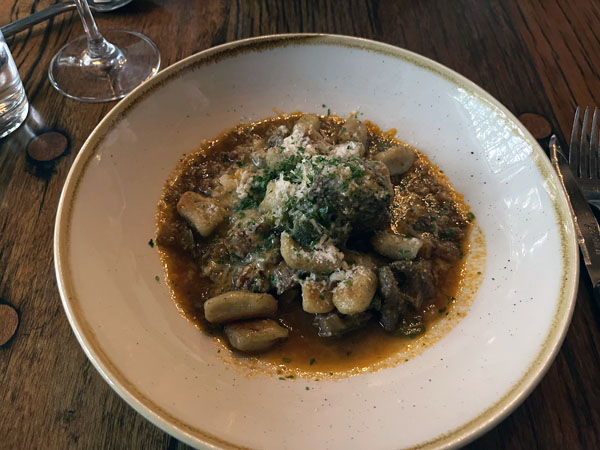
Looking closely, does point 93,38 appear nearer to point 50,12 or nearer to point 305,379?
point 50,12

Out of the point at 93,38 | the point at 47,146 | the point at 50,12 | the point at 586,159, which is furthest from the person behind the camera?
the point at 50,12

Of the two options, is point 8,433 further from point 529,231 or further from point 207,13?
point 207,13

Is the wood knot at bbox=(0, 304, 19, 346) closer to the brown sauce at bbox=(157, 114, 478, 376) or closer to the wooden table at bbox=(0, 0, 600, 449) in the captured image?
the wooden table at bbox=(0, 0, 600, 449)

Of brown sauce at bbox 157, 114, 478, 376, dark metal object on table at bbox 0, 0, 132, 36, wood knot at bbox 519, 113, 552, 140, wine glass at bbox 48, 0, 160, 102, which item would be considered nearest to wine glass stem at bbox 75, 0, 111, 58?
wine glass at bbox 48, 0, 160, 102

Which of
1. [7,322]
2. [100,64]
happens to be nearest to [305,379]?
[7,322]

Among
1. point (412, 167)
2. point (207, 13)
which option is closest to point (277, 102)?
point (412, 167)

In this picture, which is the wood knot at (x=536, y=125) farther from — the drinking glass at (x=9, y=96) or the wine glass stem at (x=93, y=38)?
the drinking glass at (x=9, y=96)


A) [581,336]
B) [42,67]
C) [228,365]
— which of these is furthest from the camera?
[42,67]
